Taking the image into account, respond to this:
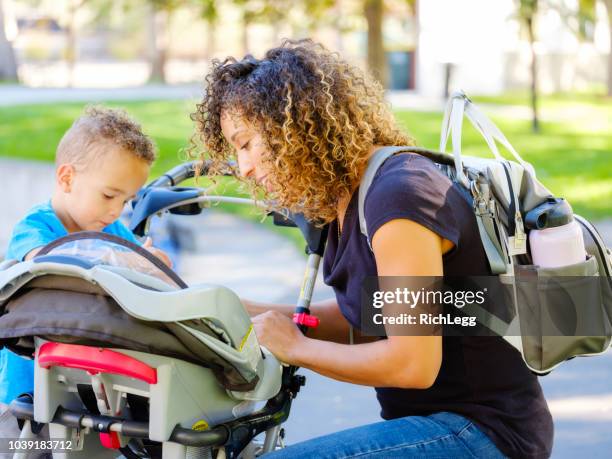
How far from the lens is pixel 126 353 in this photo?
6.34ft

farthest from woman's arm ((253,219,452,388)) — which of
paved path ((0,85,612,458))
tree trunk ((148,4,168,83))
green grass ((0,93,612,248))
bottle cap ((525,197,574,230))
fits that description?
tree trunk ((148,4,168,83))

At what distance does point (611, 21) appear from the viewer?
2144cm

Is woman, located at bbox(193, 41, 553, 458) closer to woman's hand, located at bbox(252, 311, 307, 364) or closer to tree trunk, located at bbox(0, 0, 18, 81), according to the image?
woman's hand, located at bbox(252, 311, 307, 364)

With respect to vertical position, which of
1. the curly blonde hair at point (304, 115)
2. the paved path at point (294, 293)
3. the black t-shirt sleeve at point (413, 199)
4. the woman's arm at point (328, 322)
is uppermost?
the curly blonde hair at point (304, 115)

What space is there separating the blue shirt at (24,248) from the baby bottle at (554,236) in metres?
1.30

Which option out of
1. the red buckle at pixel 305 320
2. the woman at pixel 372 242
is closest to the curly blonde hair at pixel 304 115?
the woman at pixel 372 242

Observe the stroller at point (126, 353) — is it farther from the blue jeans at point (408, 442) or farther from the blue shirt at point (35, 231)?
the blue shirt at point (35, 231)

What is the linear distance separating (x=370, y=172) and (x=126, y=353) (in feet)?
2.53

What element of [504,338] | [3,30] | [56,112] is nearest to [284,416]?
[504,338]

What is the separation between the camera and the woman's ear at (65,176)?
2877mm

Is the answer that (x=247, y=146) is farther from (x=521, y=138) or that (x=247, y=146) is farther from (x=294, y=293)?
(x=521, y=138)

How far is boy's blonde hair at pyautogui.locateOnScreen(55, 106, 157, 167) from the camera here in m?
2.86

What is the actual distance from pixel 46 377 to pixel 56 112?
1576cm

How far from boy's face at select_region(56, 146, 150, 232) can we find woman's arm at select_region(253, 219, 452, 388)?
2.61 ft
